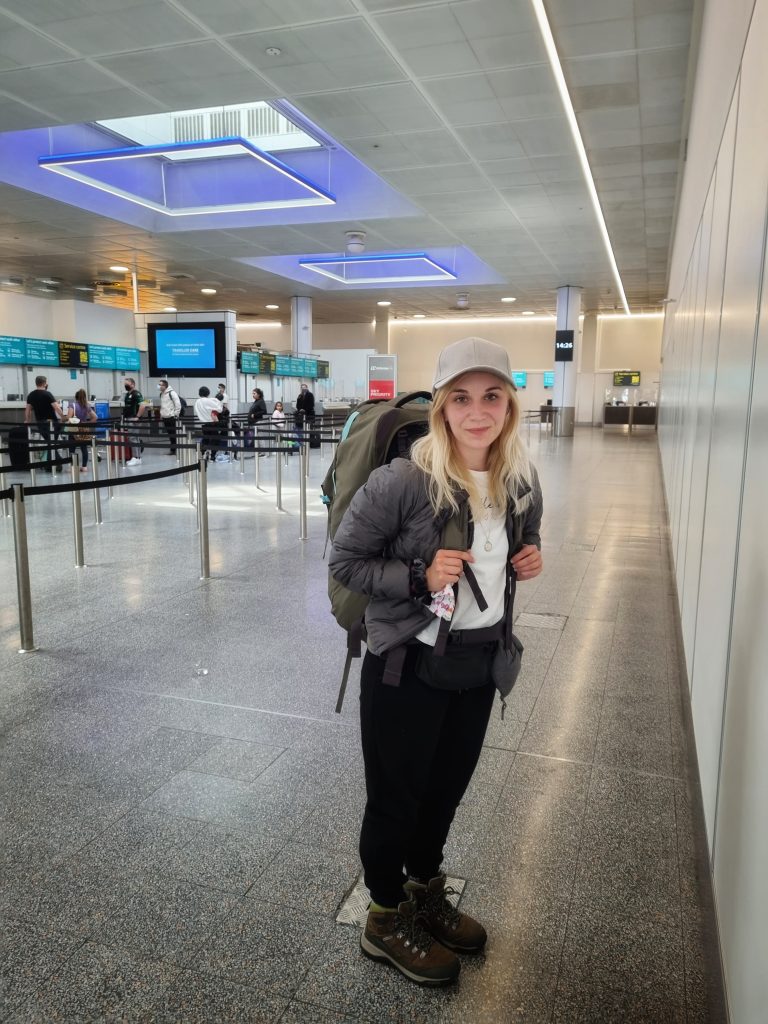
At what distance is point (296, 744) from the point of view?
144 inches

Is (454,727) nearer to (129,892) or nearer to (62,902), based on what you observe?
(129,892)

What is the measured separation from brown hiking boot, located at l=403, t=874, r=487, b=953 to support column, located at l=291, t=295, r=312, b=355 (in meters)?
27.7

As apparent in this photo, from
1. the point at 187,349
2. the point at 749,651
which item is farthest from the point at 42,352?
the point at 749,651

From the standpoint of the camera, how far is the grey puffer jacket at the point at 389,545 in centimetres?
203

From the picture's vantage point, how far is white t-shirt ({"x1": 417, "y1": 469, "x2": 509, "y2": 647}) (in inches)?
82.7

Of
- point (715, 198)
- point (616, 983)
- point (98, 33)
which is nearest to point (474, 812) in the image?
point (616, 983)

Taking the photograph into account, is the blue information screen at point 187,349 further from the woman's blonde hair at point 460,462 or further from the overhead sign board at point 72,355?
the woman's blonde hair at point 460,462

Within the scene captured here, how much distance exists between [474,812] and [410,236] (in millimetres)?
17103

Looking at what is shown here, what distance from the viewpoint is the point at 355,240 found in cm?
1784

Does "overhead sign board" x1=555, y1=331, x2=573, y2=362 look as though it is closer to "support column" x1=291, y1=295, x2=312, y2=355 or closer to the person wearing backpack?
"support column" x1=291, y1=295, x2=312, y2=355

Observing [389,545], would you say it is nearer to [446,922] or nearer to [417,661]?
[417,661]

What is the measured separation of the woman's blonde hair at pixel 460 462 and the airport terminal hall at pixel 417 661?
10 mm

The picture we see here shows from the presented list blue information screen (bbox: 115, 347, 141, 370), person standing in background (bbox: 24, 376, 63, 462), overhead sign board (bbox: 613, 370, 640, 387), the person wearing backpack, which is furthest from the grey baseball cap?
overhead sign board (bbox: 613, 370, 640, 387)

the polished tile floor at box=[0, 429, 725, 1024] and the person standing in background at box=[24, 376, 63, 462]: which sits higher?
the person standing in background at box=[24, 376, 63, 462]
